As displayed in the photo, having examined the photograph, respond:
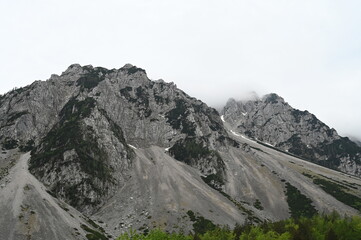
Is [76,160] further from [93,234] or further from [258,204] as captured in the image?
[258,204]

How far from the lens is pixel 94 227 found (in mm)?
130000

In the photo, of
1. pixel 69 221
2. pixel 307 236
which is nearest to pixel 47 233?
pixel 69 221

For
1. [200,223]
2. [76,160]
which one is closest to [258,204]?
[200,223]

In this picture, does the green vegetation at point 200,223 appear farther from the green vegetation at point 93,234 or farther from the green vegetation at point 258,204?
the green vegetation at point 258,204

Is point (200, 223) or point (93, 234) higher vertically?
point (200, 223)

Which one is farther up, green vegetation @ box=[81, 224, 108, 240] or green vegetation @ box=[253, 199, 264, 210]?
green vegetation @ box=[253, 199, 264, 210]

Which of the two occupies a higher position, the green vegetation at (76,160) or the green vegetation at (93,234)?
the green vegetation at (76,160)

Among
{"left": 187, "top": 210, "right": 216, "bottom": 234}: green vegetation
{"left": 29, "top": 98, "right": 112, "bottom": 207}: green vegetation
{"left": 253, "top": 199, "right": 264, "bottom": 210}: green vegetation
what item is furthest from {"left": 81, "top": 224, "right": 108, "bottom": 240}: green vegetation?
{"left": 253, "top": 199, "right": 264, "bottom": 210}: green vegetation

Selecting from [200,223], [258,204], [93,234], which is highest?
[258,204]

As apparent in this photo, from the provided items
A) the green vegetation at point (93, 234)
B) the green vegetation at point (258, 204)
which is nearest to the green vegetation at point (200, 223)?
the green vegetation at point (93, 234)

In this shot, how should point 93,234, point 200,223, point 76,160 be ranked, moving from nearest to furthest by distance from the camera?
point 93,234 < point 200,223 < point 76,160

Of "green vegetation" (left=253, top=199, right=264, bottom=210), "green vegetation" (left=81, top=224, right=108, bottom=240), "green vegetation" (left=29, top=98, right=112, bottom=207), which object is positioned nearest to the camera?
"green vegetation" (left=81, top=224, right=108, bottom=240)

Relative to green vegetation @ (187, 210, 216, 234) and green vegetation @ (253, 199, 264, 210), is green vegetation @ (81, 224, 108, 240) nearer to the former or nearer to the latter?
green vegetation @ (187, 210, 216, 234)

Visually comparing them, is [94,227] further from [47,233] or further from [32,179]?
[32,179]
